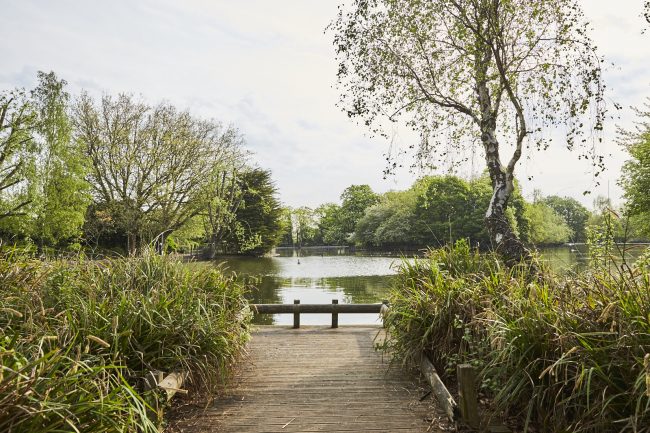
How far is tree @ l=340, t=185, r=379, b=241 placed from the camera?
238 ft

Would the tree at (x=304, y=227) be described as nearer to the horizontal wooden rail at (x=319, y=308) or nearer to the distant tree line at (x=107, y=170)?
the distant tree line at (x=107, y=170)

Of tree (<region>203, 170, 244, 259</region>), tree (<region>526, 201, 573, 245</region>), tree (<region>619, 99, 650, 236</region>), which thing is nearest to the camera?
tree (<region>619, 99, 650, 236</region>)

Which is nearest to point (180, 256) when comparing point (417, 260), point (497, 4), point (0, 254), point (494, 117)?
point (0, 254)

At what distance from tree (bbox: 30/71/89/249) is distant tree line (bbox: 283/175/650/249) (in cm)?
2459

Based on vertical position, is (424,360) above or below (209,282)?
below

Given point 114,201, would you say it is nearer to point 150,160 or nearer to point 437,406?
point 150,160

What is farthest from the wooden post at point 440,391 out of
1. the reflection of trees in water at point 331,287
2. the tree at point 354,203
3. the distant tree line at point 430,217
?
the tree at point 354,203

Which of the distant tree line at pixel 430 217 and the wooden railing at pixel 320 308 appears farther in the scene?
→ the distant tree line at pixel 430 217

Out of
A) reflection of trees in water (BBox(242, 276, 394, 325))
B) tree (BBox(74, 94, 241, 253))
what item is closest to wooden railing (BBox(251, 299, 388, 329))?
reflection of trees in water (BBox(242, 276, 394, 325))

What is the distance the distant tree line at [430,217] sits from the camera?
4916 cm

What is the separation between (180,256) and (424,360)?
374 centimetres

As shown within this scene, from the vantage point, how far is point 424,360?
5129 millimetres

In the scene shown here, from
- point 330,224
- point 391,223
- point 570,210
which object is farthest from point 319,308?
point 570,210

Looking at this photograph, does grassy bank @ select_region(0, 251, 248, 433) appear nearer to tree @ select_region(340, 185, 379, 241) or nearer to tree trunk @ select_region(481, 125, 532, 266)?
tree trunk @ select_region(481, 125, 532, 266)
